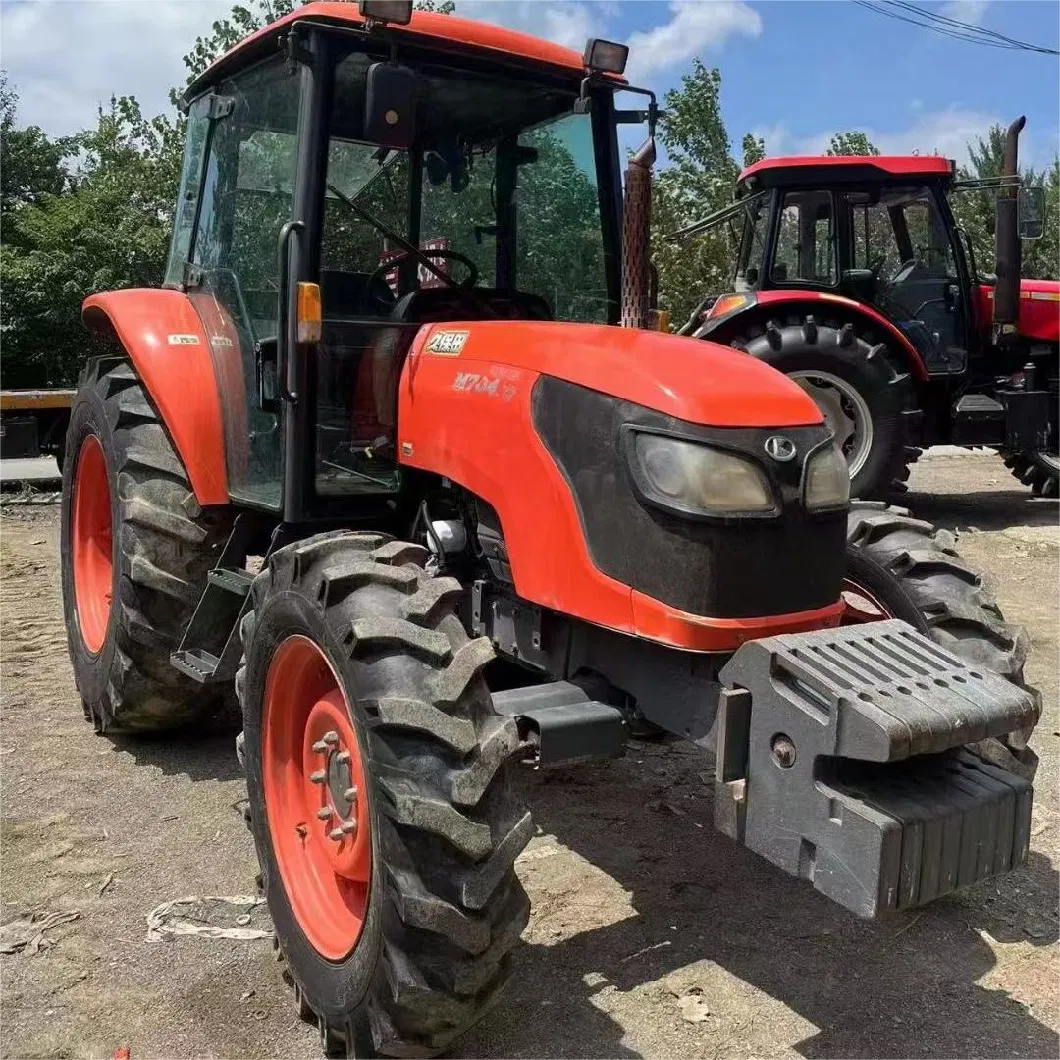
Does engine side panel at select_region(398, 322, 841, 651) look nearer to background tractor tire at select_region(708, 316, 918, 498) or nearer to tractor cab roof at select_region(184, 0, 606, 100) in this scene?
tractor cab roof at select_region(184, 0, 606, 100)

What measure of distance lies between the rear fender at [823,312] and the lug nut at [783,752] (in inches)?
256

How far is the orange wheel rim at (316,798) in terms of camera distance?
2557mm

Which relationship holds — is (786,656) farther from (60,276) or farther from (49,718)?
(60,276)

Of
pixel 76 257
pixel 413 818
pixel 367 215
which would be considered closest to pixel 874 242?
pixel 367 215

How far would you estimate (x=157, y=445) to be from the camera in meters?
4.03

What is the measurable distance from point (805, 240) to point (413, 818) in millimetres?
7497

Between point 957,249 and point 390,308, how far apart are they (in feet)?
21.6

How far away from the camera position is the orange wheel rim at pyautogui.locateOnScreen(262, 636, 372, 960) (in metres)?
2.56

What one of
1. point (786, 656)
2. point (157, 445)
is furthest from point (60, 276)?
point (786, 656)

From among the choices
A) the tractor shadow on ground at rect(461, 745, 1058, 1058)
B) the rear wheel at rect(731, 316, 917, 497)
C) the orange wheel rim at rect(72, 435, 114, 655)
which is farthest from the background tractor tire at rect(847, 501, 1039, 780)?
the rear wheel at rect(731, 316, 917, 497)

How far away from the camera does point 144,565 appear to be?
151 inches

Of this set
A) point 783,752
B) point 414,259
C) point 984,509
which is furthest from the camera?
point 984,509

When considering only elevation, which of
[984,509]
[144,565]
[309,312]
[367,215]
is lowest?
[984,509]

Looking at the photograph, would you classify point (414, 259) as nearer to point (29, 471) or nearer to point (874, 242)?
point (874, 242)
